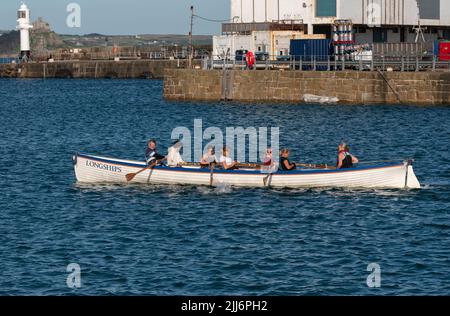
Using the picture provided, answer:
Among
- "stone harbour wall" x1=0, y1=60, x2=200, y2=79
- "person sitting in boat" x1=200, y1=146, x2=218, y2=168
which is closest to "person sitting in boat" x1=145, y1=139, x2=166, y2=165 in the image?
"person sitting in boat" x1=200, y1=146, x2=218, y2=168

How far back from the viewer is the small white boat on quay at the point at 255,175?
3662cm

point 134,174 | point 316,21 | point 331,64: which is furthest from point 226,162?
point 316,21

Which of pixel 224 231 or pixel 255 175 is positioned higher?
pixel 255 175

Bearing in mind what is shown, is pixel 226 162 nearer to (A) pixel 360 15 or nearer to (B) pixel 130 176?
(B) pixel 130 176

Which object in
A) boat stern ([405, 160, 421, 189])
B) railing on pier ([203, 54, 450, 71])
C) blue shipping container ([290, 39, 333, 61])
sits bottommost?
boat stern ([405, 160, 421, 189])

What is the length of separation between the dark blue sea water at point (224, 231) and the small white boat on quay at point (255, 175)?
1.31 ft

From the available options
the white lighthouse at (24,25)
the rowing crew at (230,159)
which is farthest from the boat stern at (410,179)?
the white lighthouse at (24,25)

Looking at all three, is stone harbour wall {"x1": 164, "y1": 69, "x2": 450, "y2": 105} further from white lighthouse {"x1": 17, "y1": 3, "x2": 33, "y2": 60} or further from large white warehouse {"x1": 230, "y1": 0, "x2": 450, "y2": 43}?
white lighthouse {"x1": 17, "y1": 3, "x2": 33, "y2": 60}

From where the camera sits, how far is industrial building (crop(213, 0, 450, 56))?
8598 centimetres

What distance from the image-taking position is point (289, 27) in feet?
287

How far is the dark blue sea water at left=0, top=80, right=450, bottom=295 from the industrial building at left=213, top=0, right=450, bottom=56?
31.0 meters

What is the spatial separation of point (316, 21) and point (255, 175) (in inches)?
2016

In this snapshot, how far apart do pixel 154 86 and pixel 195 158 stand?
80.1 meters

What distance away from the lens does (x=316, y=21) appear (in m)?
86.7
